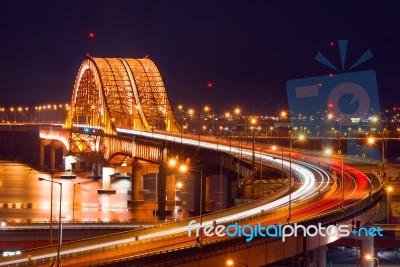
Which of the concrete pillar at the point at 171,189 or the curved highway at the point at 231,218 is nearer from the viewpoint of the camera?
the curved highway at the point at 231,218

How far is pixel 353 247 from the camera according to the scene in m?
60.6

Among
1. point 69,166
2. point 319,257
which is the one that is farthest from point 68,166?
point 319,257

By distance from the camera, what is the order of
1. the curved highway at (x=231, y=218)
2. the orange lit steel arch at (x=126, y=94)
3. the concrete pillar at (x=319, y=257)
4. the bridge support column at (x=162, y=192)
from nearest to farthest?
the curved highway at (x=231, y=218) → the concrete pillar at (x=319, y=257) → the bridge support column at (x=162, y=192) → the orange lit steel arch at (x=126, y=94)

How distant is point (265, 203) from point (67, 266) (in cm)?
1800

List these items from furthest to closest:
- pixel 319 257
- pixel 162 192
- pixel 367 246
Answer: pixel 162 192 → pixel 367 246 → pixel 319 257

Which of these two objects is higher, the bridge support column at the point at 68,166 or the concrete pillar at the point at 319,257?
the bridge support column at the point at 68,166

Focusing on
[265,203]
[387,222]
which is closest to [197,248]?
[265,203]

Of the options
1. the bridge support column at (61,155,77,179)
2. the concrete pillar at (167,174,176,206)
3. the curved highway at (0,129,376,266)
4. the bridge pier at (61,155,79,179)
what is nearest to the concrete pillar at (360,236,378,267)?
the curved highway at (0,129,376,266)

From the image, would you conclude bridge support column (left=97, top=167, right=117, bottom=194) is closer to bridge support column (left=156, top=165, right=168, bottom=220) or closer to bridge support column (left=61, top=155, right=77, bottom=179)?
bridge support column (left=156, top=165, right=168, bottom=220)

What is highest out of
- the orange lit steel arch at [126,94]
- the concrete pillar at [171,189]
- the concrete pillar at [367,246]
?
the orange lit steel arch at [126,94]

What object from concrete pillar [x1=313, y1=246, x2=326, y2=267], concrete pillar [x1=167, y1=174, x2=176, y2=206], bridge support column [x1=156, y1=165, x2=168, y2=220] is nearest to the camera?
concrete pillar [x1=313, y1=246, x2=326, y2=267]

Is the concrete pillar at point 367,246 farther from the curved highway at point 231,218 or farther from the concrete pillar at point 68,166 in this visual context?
the concrete pillar at point 68,166

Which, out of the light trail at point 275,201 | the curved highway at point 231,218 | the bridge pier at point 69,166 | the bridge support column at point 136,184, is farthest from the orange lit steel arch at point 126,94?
the curved highway at point 231,218

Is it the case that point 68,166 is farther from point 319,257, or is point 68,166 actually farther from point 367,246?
point 319,257
